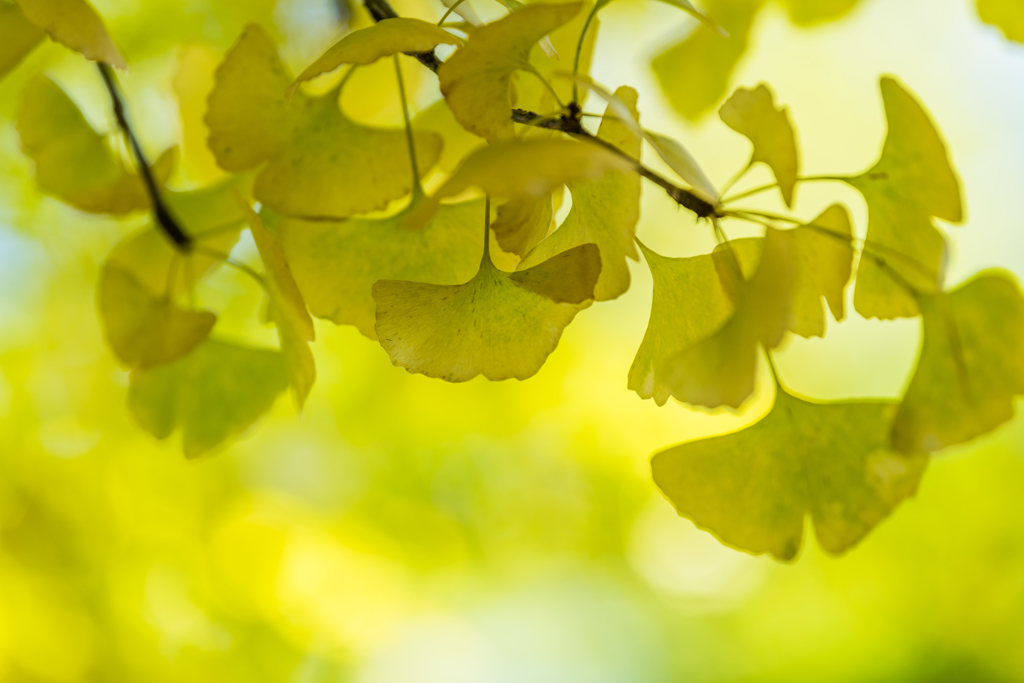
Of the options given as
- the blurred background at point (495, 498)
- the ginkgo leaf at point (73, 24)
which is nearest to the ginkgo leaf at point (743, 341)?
the ginkgo leaf at point (73, 24)

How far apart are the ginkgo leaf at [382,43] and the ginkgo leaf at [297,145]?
5 cm

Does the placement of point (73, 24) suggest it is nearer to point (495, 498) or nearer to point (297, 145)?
point (297, 145)

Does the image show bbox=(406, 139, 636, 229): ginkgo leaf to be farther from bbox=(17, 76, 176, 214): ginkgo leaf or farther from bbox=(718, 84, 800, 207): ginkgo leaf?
bbox=(17, 76, 176, 214): ginkgo leaf

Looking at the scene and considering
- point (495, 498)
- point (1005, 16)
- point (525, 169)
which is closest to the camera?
point (525, 169)

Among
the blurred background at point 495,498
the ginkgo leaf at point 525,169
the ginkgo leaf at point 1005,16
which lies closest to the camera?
the ginkgo leaf at point 525,169

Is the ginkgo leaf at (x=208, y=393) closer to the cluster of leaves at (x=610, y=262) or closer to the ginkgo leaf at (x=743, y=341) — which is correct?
the cluster of leaves at (x=610, y=262)

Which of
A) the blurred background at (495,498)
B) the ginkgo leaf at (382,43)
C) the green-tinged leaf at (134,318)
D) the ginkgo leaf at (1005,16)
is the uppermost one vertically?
the ginkgo leaf at (382,43)

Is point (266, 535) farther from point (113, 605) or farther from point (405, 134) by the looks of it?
point (405, 134)

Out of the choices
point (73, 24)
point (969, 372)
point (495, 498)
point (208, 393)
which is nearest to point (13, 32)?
point (73, 24)

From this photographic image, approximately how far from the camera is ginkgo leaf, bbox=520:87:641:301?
6.0 inches

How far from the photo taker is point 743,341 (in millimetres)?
111

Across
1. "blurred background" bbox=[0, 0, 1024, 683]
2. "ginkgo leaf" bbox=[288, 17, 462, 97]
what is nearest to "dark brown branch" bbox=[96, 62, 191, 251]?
"ginkgo leaf" bbox=[288, 17, 462, 97]

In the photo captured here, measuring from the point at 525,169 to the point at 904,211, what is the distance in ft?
0.42

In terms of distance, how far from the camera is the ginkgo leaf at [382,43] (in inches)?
4.9
